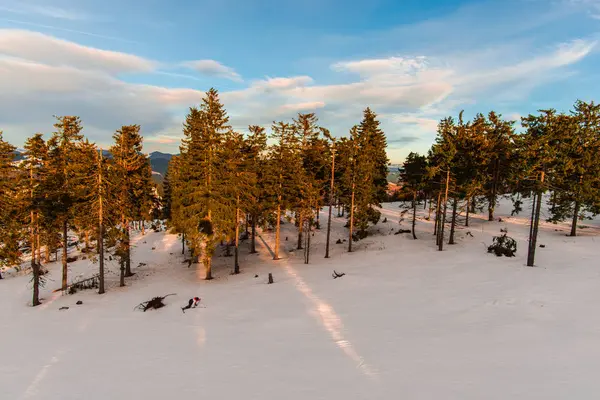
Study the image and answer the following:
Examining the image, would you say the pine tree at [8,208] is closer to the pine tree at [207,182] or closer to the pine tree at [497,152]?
the pine tree at [207,182]

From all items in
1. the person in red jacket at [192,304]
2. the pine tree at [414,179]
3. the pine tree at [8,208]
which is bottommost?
the person in red jacket at [192,304]

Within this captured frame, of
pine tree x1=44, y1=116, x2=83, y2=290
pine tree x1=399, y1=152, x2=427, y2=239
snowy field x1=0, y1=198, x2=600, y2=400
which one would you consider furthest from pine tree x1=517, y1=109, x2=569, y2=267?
pine tree x1=44, y1=116, x2=83, y2=290

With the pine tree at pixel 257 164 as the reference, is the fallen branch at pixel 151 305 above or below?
below

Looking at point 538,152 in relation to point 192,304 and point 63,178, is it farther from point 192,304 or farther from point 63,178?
point 63,178

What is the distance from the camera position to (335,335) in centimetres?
1338

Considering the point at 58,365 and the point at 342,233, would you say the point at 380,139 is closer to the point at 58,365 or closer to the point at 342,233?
the point at 342,233

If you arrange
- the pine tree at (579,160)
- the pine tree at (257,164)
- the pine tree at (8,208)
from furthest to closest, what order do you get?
the pine tree at (257,164) < the pine tree at (8,208) < the pine tree at (579,160)

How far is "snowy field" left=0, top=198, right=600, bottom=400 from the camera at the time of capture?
30.3 feet

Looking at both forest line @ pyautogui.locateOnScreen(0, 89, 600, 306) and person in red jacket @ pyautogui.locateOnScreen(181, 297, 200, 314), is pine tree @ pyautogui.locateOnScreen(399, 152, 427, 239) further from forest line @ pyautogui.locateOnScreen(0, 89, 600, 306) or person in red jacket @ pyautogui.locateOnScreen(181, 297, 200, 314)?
person in red jacket @ pyautogui.locateOnScreen(181, 297, 200, 314)

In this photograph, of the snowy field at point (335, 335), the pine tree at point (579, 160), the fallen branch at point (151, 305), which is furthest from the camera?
the pine tree at point (579, 160)

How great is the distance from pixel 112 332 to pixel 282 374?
1062 centimetres

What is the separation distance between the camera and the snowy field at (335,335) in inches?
364

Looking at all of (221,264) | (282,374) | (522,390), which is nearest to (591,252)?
(522,390)

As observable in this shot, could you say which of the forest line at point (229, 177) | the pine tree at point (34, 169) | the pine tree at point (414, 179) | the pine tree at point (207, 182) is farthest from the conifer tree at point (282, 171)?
the pine tree at point (34, 169)
